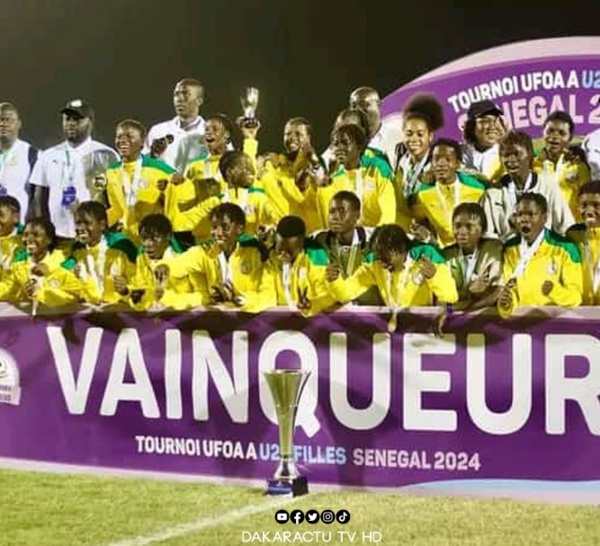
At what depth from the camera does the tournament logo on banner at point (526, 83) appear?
3895 millimetres

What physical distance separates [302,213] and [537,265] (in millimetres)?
905

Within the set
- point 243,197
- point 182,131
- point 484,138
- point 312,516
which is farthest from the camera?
point 182,131

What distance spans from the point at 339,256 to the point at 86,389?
1.16 metres

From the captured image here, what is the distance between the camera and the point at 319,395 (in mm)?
4137

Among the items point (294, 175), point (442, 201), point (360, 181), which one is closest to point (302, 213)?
point (294, 175)

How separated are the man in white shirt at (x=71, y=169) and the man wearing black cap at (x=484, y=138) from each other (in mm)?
1471

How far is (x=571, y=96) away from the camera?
3.91 meters

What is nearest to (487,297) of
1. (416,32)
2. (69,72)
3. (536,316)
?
(536,316)

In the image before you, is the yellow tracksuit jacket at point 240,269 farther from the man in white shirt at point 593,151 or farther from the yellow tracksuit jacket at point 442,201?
the man in white shirt at point 593,151

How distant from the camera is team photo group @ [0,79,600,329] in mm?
3947

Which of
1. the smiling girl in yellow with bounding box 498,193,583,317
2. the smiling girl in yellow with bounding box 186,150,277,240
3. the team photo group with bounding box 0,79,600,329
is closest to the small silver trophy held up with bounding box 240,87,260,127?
the team photo group with bounding box 0,79,600,329

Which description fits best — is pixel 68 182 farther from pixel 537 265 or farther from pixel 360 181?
pixel 537 265

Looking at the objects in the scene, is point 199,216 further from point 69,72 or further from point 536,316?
point 536,316

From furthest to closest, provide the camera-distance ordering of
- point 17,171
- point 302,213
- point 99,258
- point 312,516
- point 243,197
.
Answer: point 17,171 < point 99,258 < point 243,197 < point 302,213 < point 312,516
